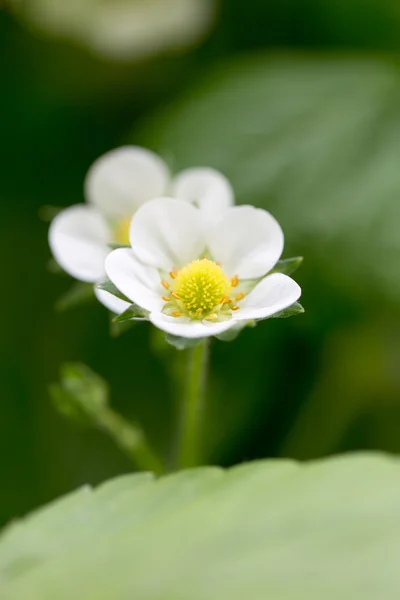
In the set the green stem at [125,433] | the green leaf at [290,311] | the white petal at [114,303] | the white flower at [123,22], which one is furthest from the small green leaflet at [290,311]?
the white flower at [123,22]

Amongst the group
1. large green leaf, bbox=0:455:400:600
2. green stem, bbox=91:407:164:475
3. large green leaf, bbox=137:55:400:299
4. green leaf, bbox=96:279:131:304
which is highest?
large green leaf, bbox=137:55:400:299


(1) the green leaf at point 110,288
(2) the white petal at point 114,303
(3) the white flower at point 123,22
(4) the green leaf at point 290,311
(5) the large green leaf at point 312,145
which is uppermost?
(3) the white flower at point 123,22

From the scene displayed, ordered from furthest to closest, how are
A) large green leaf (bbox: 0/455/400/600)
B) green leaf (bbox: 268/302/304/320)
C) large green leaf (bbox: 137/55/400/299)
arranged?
large green leaf (bbox: 137/55/400/299), green leaf (bbox: 268/302/304/320), large green leaf (bbox: 0/455/400/600)

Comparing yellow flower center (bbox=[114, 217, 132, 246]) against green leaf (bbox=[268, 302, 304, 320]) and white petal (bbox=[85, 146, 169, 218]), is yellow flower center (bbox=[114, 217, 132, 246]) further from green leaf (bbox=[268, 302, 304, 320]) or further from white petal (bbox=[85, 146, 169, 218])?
green leaf (bbox=[268, 302, 304, 320])

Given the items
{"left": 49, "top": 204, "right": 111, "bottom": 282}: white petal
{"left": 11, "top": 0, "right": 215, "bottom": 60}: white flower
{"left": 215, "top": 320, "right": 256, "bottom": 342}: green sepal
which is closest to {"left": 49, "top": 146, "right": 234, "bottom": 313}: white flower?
{"left": 49, "top": 204, "right": 111, "bottom": 282}: white petal

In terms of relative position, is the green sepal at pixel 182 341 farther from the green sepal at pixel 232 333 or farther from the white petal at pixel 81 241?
the white petal at pixel 81 241

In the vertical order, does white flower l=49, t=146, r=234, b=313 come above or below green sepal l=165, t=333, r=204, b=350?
above
